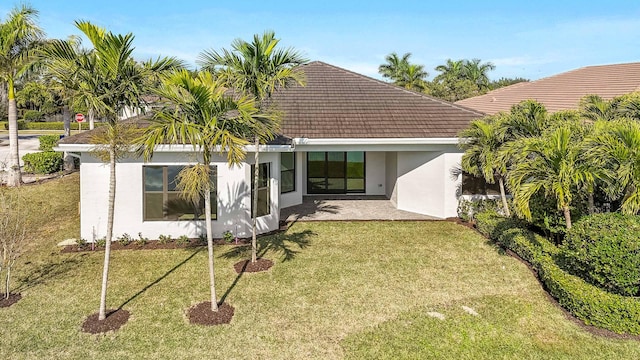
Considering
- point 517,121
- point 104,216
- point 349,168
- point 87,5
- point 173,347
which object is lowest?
point 173,347

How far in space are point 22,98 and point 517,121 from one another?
48.1 metres

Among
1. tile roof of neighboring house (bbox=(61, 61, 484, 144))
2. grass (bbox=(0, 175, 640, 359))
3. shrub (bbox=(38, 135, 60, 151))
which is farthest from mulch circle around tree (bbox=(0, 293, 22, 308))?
shrub (bbox=(38, 135, 60, 151))

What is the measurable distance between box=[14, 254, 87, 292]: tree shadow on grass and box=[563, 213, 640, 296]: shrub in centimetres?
1182

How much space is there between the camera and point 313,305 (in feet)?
25.1

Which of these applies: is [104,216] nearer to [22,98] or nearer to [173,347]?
[173,347]

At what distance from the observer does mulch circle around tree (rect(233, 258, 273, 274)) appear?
370 inches

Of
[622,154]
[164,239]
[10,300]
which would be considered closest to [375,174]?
[164,239]

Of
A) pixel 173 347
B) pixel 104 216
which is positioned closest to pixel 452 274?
pixel 173 347

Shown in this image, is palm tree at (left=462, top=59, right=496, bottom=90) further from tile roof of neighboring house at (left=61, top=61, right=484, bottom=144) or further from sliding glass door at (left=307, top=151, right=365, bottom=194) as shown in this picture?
sliding glass door at (left=307, top=151, right=365, bottom=194)

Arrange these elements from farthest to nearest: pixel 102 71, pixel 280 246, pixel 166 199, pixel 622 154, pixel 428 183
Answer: pixel 428 183
pixel 166 199
pixel 280 246
pixel 622 154
pixel 102 71

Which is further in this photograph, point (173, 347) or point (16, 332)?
point (16, 332)

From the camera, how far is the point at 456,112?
15750 mm

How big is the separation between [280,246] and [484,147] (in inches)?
282

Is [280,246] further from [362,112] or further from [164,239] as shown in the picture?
[362,112]
